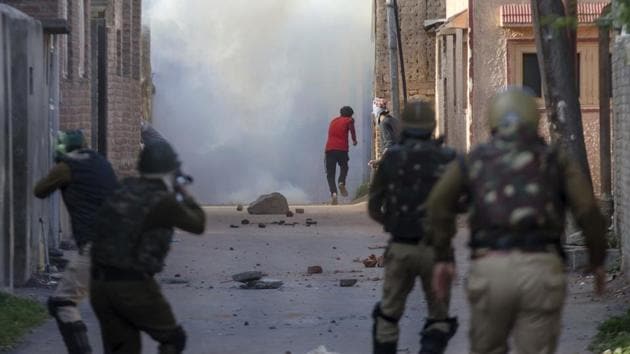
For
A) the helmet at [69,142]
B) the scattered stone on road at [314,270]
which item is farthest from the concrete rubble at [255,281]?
the helmet at [69,142]

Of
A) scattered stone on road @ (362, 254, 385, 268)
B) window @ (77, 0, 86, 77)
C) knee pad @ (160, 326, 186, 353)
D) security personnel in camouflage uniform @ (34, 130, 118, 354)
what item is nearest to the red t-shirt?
window @ (77, 0, 86, 77)

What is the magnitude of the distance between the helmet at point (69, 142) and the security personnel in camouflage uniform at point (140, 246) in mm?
2300

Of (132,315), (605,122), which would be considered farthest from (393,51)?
(132,315)

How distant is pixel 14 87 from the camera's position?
1530cm

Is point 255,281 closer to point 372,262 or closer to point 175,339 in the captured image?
point 372,262

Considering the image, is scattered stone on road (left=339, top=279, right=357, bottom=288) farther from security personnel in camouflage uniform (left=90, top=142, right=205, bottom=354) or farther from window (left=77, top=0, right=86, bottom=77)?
security personnel in camouflage uniform (left=90, top=142, right=205, bottom=354)

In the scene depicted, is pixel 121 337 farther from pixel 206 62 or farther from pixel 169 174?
pixel 206 62

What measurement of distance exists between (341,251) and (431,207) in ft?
43.4

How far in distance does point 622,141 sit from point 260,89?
2470 cm

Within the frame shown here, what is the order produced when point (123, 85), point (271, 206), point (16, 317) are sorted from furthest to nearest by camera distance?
point (123, 85)
point (271, 206)
point (16, 317)

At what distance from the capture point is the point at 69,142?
34.1 ft

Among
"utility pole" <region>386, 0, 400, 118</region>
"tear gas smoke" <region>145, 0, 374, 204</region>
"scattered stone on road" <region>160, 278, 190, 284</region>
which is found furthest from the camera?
"tear gas smoke" <region>145, 0, 374, 204</region>

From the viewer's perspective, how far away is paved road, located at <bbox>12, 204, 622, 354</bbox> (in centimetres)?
1220

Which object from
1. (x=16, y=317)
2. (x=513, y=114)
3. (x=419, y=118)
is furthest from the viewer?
(x=16, y=317)
